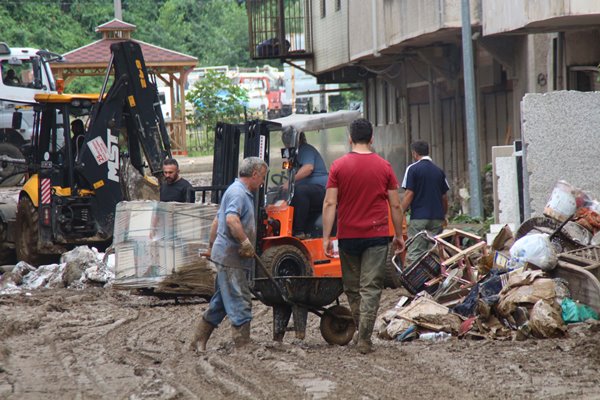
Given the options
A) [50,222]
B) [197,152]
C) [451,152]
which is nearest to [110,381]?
[50,222]

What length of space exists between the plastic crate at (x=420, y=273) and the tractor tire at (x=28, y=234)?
8.06m

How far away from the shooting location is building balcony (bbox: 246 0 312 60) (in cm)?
2997

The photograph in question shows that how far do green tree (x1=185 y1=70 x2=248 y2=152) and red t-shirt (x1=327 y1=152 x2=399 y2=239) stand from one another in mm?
34193

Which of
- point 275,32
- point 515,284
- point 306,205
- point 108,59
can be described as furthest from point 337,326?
point 108,59

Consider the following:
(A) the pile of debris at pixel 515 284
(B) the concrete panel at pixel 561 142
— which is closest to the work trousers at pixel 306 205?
(A) the pile of debris at pixel 515 284

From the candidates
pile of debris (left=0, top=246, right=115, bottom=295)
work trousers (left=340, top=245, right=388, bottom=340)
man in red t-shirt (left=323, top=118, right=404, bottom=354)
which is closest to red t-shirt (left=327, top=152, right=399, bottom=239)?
man in red t-shirt (left=323, top=118, right=404, bottom=354)

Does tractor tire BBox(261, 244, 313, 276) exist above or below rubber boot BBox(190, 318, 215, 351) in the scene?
above

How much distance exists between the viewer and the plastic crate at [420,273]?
1246cm

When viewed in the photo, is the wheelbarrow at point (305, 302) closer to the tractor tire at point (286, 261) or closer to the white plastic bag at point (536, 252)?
the white plastic bag at point (536, 252)

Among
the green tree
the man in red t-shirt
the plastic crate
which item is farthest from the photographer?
the green tree

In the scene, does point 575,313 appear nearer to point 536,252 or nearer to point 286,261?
point 536,252

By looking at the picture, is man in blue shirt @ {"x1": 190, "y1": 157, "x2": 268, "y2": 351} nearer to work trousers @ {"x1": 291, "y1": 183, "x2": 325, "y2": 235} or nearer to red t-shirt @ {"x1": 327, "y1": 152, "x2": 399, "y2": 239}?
red t-shirt @ {"x1": 327, "y1": 152, "x2": 399, "y2": 239}

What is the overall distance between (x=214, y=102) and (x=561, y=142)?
30976 mm

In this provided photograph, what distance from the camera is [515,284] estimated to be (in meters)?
10.9
